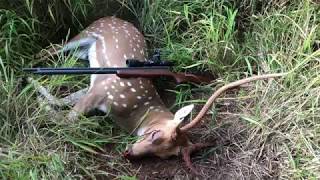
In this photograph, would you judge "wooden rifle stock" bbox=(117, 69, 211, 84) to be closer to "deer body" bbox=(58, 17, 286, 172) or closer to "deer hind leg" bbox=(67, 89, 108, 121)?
"deer body" bbox=(58, 17, 286, 172)

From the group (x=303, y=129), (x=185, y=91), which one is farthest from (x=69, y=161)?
(x=303, y=129)

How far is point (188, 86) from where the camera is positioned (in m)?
5.64

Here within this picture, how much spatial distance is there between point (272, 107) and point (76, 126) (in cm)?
137

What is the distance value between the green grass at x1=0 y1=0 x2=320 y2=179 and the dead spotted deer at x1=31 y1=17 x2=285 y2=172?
0.13 metres

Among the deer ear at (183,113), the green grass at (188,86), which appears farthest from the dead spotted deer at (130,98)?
the green grass at (188,86)

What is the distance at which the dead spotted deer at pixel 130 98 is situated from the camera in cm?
500

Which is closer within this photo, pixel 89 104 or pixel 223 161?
pixel 223 161

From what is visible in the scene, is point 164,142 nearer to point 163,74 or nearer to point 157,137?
point 157,137

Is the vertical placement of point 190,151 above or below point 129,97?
below

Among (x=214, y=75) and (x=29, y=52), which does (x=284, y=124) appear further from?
(x=29, y=52)

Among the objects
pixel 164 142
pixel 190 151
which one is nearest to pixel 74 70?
pixel 164 142

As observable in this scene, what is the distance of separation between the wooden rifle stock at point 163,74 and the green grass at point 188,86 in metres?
0.08

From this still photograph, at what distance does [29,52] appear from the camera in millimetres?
5805

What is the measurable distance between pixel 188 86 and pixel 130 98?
46 centimetres
